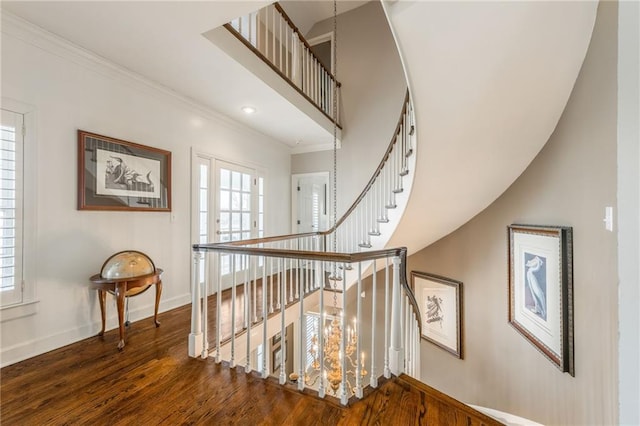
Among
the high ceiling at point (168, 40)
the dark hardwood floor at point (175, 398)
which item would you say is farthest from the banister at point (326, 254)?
the high ceiling at point (168, 40)

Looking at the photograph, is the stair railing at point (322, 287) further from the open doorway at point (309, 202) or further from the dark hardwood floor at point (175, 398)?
the open doorway at point (309, 202)

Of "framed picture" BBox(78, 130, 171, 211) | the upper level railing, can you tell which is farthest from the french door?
the upper level railing

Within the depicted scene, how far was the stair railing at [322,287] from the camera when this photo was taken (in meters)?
1.76

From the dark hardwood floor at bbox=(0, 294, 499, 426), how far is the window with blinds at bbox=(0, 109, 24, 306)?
600 millimetres

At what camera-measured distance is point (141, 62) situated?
256cm

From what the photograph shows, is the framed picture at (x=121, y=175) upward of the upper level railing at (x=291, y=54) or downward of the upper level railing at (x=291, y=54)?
downward

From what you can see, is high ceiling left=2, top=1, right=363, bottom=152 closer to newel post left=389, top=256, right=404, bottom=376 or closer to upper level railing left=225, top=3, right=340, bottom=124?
upper level railing left=225, top=3, right=340, bottom=124

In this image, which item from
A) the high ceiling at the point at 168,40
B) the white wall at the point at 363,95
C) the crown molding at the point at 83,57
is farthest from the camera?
the white wall at the point at 363,95

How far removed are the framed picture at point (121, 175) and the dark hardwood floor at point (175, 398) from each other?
4.45ft

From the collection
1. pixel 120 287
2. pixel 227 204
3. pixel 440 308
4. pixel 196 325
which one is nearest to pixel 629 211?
pixel 196 325

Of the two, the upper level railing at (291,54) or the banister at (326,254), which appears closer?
the banister at (326,254)

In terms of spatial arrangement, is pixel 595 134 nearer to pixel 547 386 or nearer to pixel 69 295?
pixel 547 386

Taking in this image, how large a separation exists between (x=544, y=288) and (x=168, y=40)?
3.77m

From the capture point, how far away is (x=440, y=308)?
3.93 m
